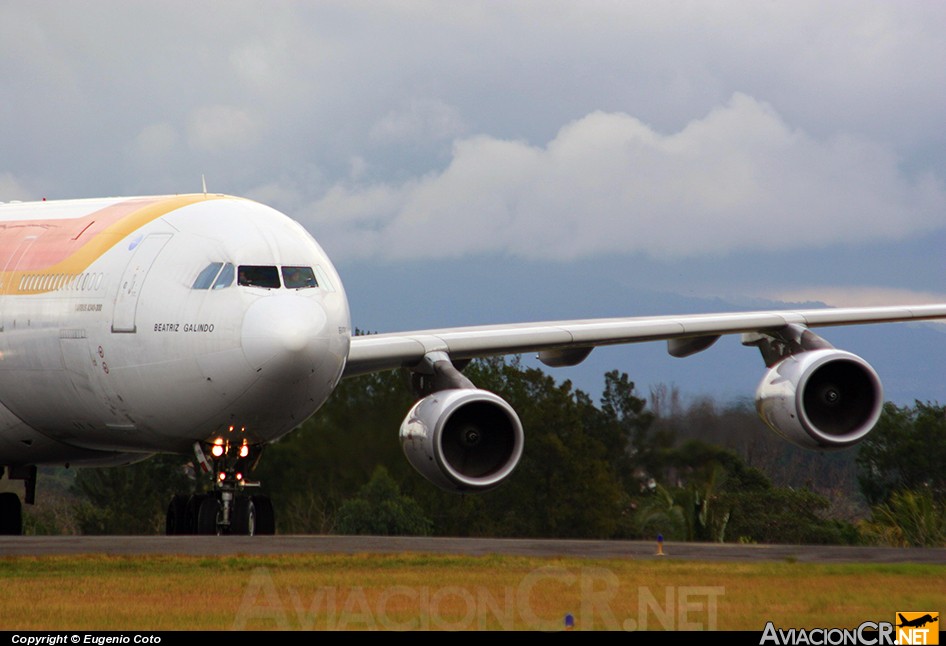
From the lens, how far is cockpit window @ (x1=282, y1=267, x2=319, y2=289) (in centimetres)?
1812

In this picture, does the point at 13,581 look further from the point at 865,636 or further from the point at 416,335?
the point at 416,335

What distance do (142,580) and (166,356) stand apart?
4.36 meters

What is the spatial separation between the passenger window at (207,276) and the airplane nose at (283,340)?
2.41 ft

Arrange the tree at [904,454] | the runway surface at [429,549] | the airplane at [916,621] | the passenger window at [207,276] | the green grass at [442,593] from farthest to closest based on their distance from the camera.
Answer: the tree at [904,454] < the passenger window at [207,276] < the runway surface at [429,549] < the green grass at [442,593] < the airplane at [916,621]

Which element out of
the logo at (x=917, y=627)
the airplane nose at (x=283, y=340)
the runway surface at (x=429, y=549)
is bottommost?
the logo at (x=917, y=627)

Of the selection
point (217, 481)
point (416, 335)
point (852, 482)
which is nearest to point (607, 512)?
point (852, 482)

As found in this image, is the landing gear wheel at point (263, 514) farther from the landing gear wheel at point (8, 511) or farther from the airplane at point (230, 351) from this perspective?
the landing gear wheel at point (8, 511)

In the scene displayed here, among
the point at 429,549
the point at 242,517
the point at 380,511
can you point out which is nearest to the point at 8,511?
the point at 380,511

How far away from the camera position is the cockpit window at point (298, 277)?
1812 centimetres

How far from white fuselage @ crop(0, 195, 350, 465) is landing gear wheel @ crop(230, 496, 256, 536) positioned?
0.85 metres

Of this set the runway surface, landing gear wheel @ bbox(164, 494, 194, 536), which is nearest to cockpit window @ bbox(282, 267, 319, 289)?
the runway surface

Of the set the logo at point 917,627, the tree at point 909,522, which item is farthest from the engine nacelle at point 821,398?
the logo at point 917,627

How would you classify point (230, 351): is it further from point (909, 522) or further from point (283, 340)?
point (909, 522)

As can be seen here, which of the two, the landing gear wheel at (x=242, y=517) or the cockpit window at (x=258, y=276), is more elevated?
the cockpit window at (x=258, y=276)
